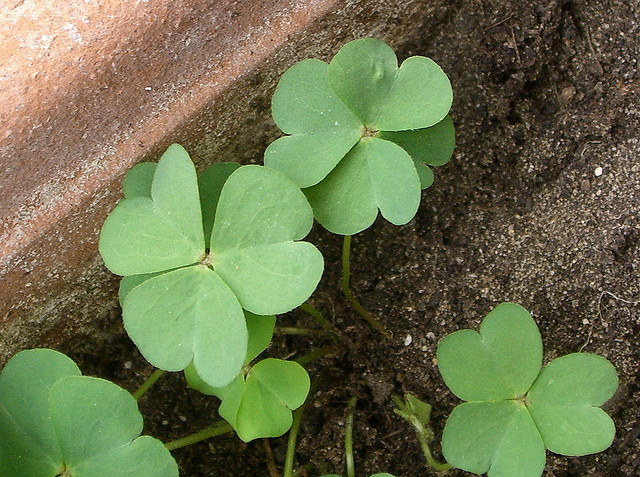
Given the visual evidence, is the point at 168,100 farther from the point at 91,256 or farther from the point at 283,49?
the point at 91,256

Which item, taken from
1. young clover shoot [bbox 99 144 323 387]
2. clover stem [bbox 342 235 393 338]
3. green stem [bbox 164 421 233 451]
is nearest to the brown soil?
clover stem [bbox 342 235 393 338]

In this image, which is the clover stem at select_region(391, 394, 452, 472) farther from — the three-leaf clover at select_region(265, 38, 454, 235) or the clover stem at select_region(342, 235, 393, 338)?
the three-leaf clover at select_region(265, 38, 454, 235)

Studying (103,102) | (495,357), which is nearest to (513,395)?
(495,357)

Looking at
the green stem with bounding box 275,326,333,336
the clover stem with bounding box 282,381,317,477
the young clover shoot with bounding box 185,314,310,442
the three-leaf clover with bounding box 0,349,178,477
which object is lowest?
the clover stem with bounding box 282,381,317,477

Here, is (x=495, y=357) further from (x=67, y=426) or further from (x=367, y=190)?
(x=67, y=426)

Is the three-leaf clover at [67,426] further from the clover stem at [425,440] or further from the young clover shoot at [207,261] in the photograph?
the clover stem at [425,440]

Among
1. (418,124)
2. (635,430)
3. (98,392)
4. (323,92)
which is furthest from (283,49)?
(635,430)
